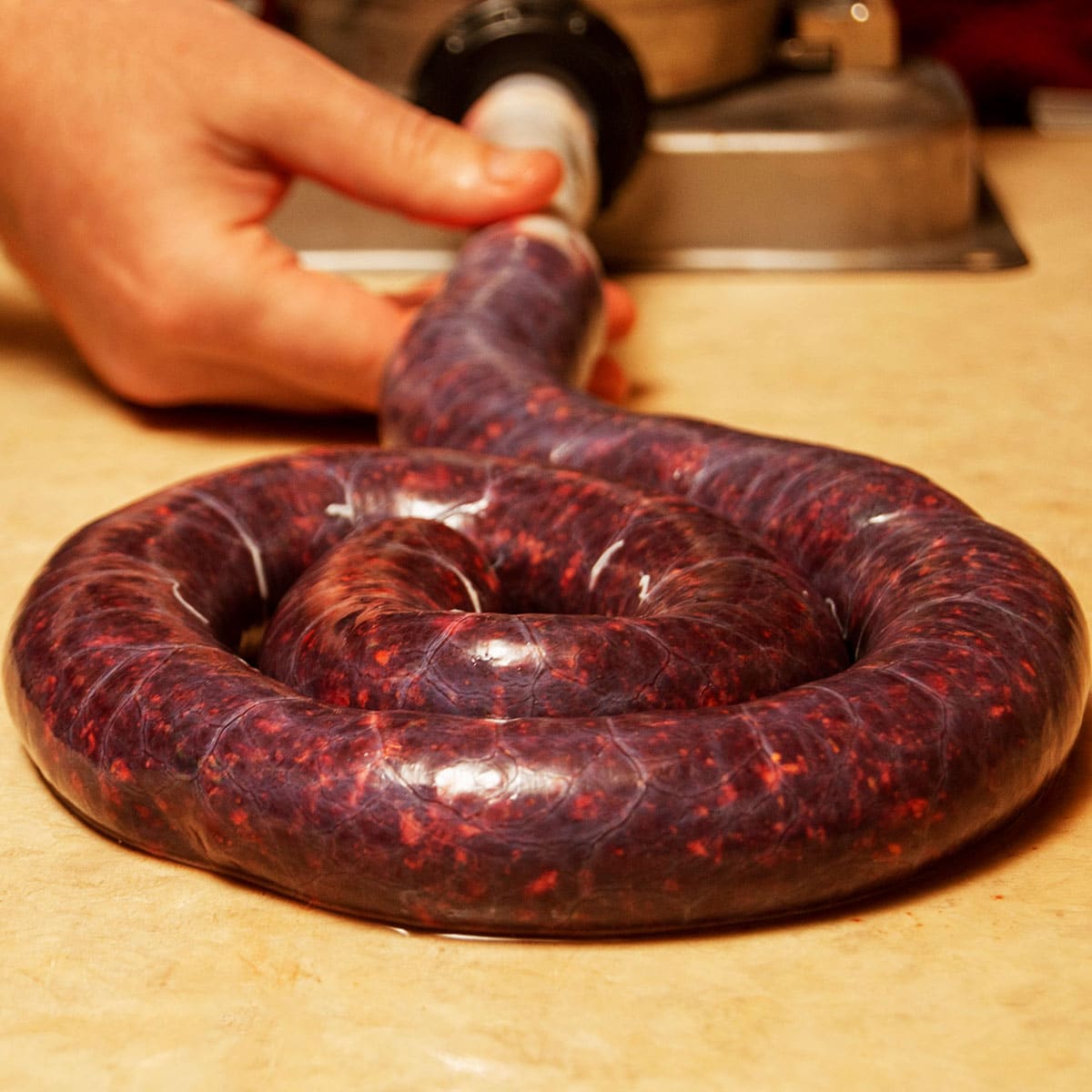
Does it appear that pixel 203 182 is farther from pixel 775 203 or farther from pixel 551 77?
pixel 775 203

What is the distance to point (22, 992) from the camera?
75 centimetres

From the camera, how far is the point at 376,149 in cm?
157

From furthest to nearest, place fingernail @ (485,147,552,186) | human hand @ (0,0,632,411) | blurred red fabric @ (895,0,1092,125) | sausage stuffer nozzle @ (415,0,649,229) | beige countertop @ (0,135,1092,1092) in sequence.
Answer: blurred red fabric @ (895,0,1092,125)
sausage stuffer nozzle @ (415,0,649,229)
fingernail @ (485,147,552,186)
human hand @ (0,0,632,411)
beige countertop @ (0,135,1092,1092)

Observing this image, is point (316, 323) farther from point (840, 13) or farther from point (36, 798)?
point (840, 13)

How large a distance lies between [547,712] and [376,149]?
910 millimetres

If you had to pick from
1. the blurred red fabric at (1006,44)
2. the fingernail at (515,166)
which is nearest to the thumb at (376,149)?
the fingernail at (515,166)

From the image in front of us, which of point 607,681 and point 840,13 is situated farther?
point 840,13

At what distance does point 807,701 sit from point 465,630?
19cm

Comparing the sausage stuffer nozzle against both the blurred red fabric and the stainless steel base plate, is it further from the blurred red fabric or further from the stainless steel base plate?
the blurred red fabric

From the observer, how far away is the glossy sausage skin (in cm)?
75

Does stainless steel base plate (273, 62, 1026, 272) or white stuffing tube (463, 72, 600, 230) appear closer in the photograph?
white stuffing tube (463, 72, 600, 230)

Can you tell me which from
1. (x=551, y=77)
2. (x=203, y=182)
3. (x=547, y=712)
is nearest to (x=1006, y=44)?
(x=551, y=77)

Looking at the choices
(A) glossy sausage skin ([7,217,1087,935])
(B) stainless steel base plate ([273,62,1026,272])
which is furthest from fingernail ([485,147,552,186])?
(A) glossy sausage skin ([7,217,1087,935])

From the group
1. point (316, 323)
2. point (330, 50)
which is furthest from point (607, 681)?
point (330, 50)
